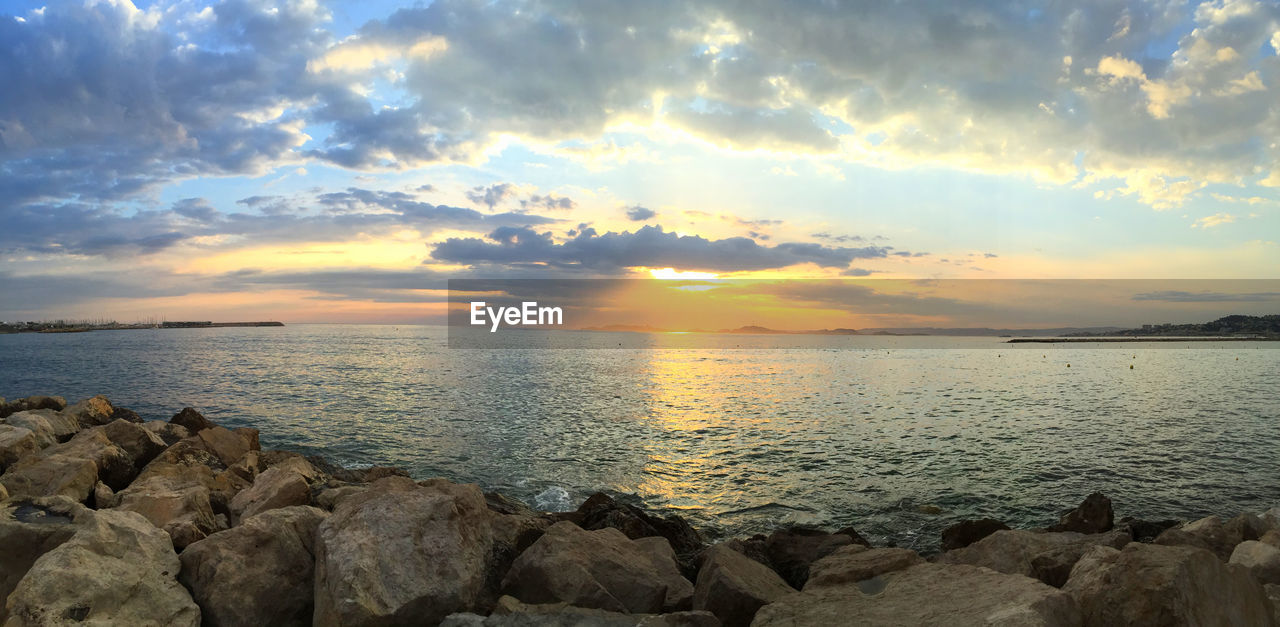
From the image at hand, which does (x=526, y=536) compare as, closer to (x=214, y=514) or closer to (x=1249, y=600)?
(x=214, y=514)

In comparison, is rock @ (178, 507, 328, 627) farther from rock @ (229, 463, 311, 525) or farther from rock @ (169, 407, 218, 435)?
rock @ (169, 407, 218, 435)

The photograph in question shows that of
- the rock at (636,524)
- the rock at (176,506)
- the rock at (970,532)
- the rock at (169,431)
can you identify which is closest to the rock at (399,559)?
the rock at (176,506)

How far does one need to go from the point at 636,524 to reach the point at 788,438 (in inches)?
785

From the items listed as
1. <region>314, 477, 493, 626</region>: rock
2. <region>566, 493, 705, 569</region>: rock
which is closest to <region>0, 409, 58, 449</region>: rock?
<region>566, 493, 705, 569</region>: rock

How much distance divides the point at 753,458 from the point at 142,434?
20.8 metres

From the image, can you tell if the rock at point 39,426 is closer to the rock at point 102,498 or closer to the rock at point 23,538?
the rock at point 102,498

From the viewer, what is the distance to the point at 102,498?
40.1 feet

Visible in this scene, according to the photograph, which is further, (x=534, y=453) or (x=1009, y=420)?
(x=1009, y=420)

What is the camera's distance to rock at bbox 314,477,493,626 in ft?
21.9

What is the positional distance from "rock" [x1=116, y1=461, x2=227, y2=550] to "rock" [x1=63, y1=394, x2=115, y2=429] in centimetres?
1469

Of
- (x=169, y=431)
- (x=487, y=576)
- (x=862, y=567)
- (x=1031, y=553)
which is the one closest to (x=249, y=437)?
(x=169, y=431)

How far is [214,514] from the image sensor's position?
1170 centimetres

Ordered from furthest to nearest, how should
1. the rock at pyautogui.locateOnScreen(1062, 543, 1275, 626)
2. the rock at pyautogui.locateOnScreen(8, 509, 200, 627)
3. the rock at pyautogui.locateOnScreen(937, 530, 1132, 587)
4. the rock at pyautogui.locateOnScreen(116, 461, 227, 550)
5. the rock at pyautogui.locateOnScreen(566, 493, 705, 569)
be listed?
1. the rock at pyautogui.locateOnScreen(566, 493, 705, 569)
2. the rock at pyautogui.locateOnScreen(937, 530, 1132, 587)
3. the rock at pyautogui.locateOnScreen(116, 461, 227, 550)
4. the rock at pyautogui.locateOnScreen(8, 509, 200, 627)
5. the rock at pyautogui.locateOnScreen(1062, 543, 1275, 626)

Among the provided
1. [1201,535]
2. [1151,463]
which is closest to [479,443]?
[1201,535]
